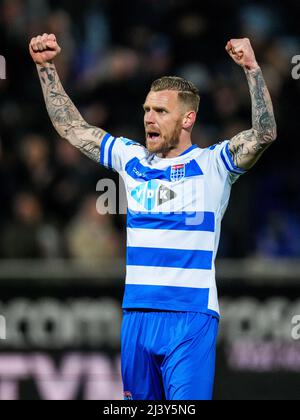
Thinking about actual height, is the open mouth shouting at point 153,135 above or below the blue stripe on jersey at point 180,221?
above

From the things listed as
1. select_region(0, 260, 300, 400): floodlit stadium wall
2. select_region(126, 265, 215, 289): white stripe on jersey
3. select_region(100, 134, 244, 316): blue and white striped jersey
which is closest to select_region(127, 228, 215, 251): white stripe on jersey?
select_region(100, 134, 244, 316): blue and white striped jersey

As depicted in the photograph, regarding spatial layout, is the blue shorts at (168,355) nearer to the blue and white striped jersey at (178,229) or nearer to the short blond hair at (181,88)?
the blue and white striped jersey at (178,229)

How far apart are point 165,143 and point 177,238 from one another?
61 centimetres

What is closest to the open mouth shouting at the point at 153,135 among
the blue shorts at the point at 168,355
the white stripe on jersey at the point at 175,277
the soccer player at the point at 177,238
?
Result: the soccer player at the point at 177,238

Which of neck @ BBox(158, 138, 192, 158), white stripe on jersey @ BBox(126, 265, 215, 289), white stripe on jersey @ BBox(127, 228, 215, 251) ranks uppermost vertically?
neck @ BBox(158, 138, 192, 158)

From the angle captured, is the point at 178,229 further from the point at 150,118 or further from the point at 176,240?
Result: the point at 150,118

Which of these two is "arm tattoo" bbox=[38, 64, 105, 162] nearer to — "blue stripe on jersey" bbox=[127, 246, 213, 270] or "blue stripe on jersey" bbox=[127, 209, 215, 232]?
"blue stripe on jersey" bbox=[127, 209, 215, 232]

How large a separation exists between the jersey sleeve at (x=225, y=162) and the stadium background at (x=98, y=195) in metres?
3.61

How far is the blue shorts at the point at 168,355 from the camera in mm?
6105

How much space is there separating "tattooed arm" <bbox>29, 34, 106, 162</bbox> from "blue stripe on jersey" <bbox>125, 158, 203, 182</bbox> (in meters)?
0.31

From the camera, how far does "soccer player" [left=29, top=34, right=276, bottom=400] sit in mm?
6152

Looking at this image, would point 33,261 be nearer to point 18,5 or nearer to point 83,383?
point 83,383

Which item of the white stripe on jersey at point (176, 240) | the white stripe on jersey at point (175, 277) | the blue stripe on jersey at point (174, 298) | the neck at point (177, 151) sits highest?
the neck at point (177, 151)

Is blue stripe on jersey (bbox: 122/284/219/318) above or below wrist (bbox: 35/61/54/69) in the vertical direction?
below
